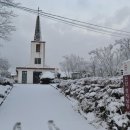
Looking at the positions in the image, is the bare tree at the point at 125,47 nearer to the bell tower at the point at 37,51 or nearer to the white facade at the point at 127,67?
the bell tower at the point at 37,51

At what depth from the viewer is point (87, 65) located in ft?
279

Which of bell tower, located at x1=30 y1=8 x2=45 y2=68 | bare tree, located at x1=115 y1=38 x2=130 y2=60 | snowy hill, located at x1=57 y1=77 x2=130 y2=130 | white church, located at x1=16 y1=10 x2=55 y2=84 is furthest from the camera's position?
bell tower, located at x1=30 y1=8 x2=45 y2=68

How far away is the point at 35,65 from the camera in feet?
230

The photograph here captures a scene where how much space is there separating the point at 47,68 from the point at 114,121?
5816cm

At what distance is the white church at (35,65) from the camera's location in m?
68.8

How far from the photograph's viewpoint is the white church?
226 feet

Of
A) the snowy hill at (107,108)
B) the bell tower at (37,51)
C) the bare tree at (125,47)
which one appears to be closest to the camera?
the snowy hill at (107,108)

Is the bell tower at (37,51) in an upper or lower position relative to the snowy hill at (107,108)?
upper

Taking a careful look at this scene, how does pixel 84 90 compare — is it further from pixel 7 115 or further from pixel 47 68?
pixel 47 68

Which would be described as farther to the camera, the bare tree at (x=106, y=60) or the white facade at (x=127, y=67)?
the bare tree at (x=106, y=60)

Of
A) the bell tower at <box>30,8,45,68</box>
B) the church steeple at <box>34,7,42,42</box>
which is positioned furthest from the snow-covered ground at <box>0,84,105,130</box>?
the church steeple at <box>34,7,42,42</box>

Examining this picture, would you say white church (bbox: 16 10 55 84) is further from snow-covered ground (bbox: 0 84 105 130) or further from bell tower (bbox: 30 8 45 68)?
snow-covered ground (bbox: 0 84 105 130)

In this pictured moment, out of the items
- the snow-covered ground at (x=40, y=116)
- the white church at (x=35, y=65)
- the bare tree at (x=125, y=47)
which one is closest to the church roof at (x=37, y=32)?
the white church at (x=35, y=65)

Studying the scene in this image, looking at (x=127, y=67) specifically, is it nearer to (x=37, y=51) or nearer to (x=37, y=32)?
(x=37, y=51)
